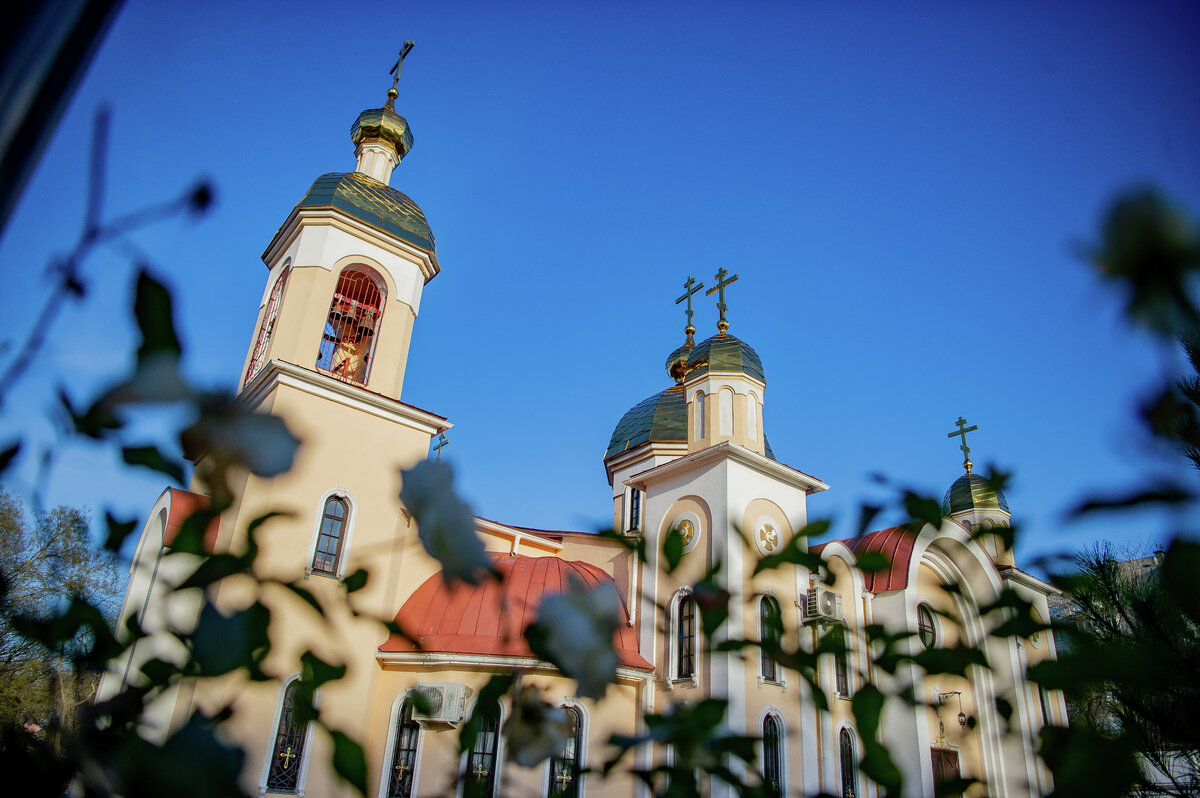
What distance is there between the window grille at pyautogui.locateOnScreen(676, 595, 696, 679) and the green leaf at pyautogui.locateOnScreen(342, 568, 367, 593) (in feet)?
34.9

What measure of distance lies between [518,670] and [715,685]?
10.2 meters

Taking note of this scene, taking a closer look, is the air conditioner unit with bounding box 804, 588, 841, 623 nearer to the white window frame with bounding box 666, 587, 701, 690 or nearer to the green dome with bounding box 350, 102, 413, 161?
the white window frame with bounding box 666, 587, 701, 690

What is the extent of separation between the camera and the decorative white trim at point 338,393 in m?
11.0

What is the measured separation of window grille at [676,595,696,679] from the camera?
11180 millimetres

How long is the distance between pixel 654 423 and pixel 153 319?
18.3m

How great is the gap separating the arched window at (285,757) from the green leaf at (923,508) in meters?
9.38

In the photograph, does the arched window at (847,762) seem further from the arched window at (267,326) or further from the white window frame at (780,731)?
the arched window at (267,326)

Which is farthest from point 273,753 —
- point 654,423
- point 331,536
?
point 654,423

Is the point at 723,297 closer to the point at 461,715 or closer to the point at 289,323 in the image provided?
the point at 289,323

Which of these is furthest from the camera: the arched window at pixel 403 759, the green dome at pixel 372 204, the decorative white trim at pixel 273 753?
the green dome at pixel 372 204

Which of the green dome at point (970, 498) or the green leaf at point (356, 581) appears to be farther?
the green dome at point (970, 498)

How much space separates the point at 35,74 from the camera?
0.52 meters

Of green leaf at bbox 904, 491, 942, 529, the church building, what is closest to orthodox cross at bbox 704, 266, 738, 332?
the church building

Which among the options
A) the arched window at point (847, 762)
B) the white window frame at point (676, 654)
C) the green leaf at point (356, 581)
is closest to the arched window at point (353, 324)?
the white window frame at point (676, 654)
